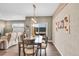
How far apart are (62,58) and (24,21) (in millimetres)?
3208

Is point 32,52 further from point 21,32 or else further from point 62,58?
point 62,58

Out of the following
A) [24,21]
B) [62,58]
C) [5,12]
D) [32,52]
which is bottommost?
[32,52]

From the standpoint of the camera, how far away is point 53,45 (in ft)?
16.7

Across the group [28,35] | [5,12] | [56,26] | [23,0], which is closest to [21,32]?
[28,35]

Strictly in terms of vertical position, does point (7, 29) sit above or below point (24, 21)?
below

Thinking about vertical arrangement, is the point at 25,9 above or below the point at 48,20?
above

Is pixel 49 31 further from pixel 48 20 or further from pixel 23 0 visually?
pixel 23 0

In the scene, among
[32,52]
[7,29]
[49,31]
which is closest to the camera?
[32,52]

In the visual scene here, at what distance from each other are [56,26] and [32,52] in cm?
181

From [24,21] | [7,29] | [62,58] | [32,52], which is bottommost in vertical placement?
[32,52]

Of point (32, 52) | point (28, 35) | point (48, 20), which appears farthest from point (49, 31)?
point (32, 52)

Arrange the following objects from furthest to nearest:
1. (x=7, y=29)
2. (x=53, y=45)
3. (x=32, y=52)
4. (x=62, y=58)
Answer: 1. (x=53, y=45)
2. (x=7, y=29)
3. (x=32, y=52)
4. (x=62, y=58)

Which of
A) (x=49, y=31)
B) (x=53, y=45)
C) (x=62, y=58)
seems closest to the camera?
(x=62, y=58)

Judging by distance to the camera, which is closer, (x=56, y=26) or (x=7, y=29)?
(x=7, y=29)
